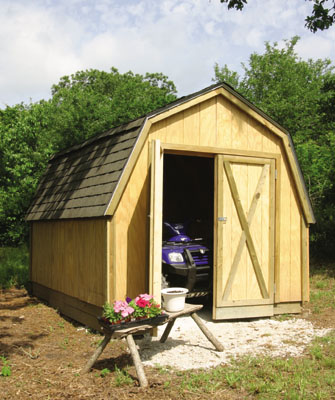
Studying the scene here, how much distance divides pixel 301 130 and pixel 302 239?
15.7 m

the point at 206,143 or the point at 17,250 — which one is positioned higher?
the point at 206,143

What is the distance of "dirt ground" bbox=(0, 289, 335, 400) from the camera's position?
4270 millimetres

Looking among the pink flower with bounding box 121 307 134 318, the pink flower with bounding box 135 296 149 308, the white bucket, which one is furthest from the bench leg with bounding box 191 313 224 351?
the pink flower with bounding box 121 307 134 318

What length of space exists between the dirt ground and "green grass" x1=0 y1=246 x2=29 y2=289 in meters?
3.69

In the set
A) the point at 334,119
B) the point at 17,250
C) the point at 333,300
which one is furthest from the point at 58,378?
the point at 17,250

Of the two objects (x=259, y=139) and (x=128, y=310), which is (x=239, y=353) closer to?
(x=128, y=310)

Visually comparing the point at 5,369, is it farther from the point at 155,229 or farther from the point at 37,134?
the point at 37,134

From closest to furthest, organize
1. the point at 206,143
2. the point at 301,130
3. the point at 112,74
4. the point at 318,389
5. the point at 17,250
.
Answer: the point at 318,389 < the point at 206,143 < the point at 17,250 < the point at 301,130 < the point at 112,74

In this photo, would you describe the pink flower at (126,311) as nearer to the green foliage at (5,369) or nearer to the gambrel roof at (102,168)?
the green foliage at (5,369)

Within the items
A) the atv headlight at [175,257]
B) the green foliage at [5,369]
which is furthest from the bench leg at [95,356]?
the atv headlight at [175,257]

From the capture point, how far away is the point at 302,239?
773 centimetres

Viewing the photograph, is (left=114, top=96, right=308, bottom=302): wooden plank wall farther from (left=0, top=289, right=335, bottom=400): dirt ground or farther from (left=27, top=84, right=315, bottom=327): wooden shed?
(left=0, top=289, right=335, bottom=400): dirt ground

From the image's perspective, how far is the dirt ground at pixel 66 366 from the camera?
4.27 metres

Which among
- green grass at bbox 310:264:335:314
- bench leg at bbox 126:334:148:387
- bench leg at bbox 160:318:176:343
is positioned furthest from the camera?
green grass at bbox 310:264:335:314
